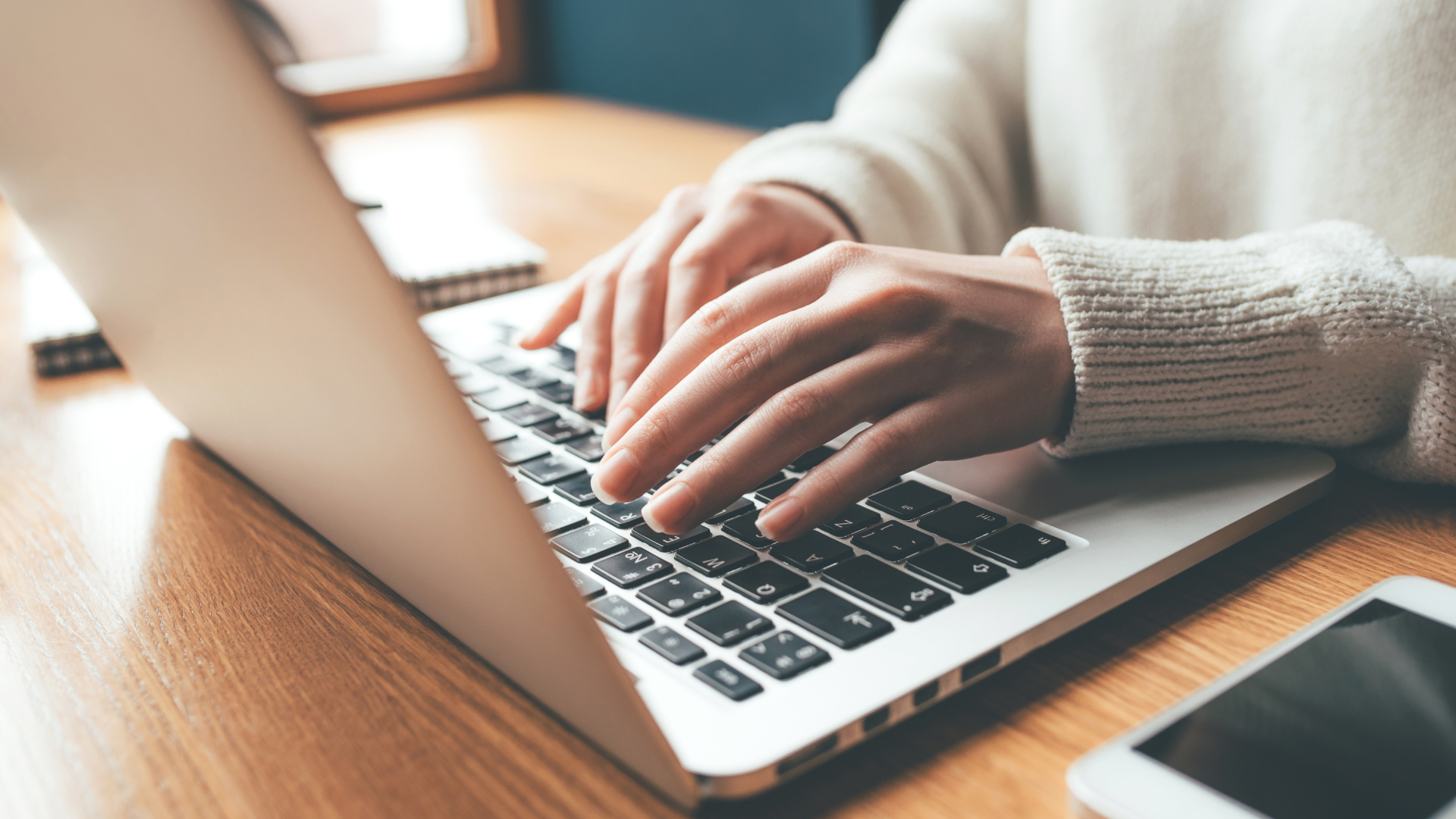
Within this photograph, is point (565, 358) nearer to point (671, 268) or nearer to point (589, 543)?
point (671, 268)

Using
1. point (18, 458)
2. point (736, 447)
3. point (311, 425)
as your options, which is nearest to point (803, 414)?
point (736, 447)

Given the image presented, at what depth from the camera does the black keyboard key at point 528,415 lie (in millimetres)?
495

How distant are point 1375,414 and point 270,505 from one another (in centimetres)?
47

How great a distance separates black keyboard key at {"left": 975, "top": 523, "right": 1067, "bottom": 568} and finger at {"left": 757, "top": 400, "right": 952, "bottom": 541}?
5 centimetres

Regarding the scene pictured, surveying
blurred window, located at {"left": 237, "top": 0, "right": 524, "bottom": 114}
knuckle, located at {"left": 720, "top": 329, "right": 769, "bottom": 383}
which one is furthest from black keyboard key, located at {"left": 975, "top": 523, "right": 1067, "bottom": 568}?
blurred window, located at {"left": 237, "top": 0, "right": 524, "bottom": 114}

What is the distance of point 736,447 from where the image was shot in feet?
1.23

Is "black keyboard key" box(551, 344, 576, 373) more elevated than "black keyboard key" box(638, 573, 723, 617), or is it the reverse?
"black keyboard key" box(638, 573, 723, 617)

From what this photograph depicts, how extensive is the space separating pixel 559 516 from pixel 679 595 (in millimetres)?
83

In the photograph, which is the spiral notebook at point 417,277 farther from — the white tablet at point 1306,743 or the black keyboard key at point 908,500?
the white tablet at point 1306,743

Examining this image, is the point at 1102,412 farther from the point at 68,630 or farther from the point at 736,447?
the point at 68,630

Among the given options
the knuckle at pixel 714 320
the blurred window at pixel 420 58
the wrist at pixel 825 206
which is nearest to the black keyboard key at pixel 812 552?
the knuckle at pixel 714 320

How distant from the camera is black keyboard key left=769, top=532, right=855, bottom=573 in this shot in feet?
1.11

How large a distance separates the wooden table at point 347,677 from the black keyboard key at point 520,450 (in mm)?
86

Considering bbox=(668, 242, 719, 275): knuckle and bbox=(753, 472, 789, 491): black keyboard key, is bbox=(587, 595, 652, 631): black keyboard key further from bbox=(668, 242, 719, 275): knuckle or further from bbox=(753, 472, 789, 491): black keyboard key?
bbox=(668, 242, 719, 275): knuckle
